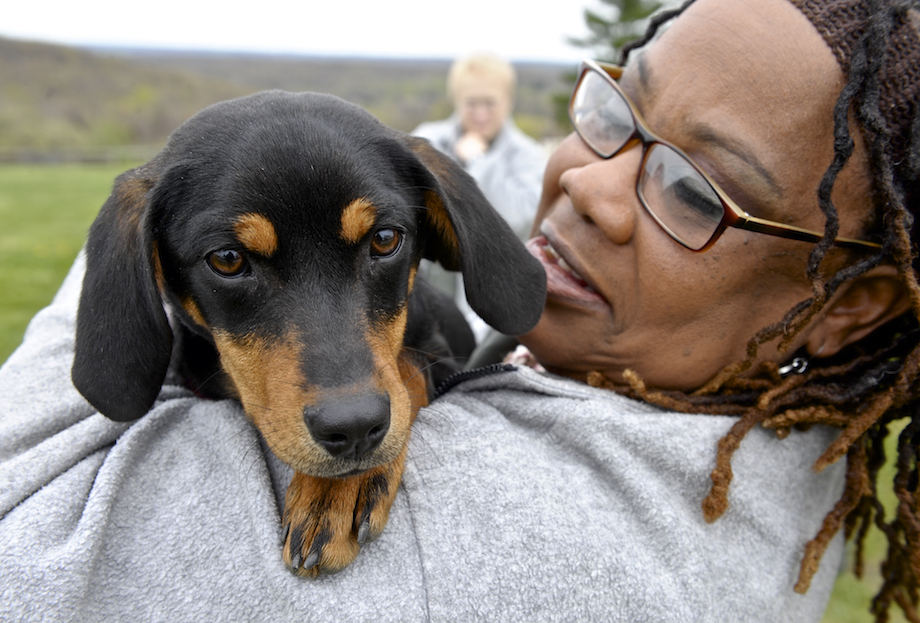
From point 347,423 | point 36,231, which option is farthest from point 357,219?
point 36,231

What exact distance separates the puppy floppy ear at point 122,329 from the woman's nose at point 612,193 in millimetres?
1310

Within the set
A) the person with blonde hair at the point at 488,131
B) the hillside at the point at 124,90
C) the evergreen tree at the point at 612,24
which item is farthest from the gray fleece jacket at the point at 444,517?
the evergreen tree at the point at 612,24

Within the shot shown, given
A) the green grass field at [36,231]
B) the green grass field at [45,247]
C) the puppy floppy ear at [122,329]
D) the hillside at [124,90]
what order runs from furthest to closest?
1. the hillside at [124,90]
2. the green grass field at [36,231]
3. the green grass field at [45,247]
4. the puppy floppy ear at [122,329]

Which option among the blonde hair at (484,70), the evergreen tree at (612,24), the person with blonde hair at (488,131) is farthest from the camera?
the evergreen tree at (612,24)

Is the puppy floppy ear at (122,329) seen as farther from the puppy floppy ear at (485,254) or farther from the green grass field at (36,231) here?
the puppy floppy ear at (485,254)

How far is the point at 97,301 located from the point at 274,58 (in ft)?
113

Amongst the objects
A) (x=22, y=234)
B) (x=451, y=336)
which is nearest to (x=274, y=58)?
(x=22, y=234)

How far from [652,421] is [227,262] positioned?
1249 millimetres

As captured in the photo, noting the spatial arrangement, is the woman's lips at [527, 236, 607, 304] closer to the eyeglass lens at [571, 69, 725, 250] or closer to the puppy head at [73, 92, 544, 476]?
the eyeglass lens at [571, 69, 725, 250]

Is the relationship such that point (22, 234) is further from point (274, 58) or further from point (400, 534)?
point (274, 58)

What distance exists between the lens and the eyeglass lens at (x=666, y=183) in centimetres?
185

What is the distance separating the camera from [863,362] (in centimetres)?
194

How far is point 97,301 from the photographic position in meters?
1.65

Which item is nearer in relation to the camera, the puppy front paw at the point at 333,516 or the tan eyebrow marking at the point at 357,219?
the puppy front paw at the point at 333,516
